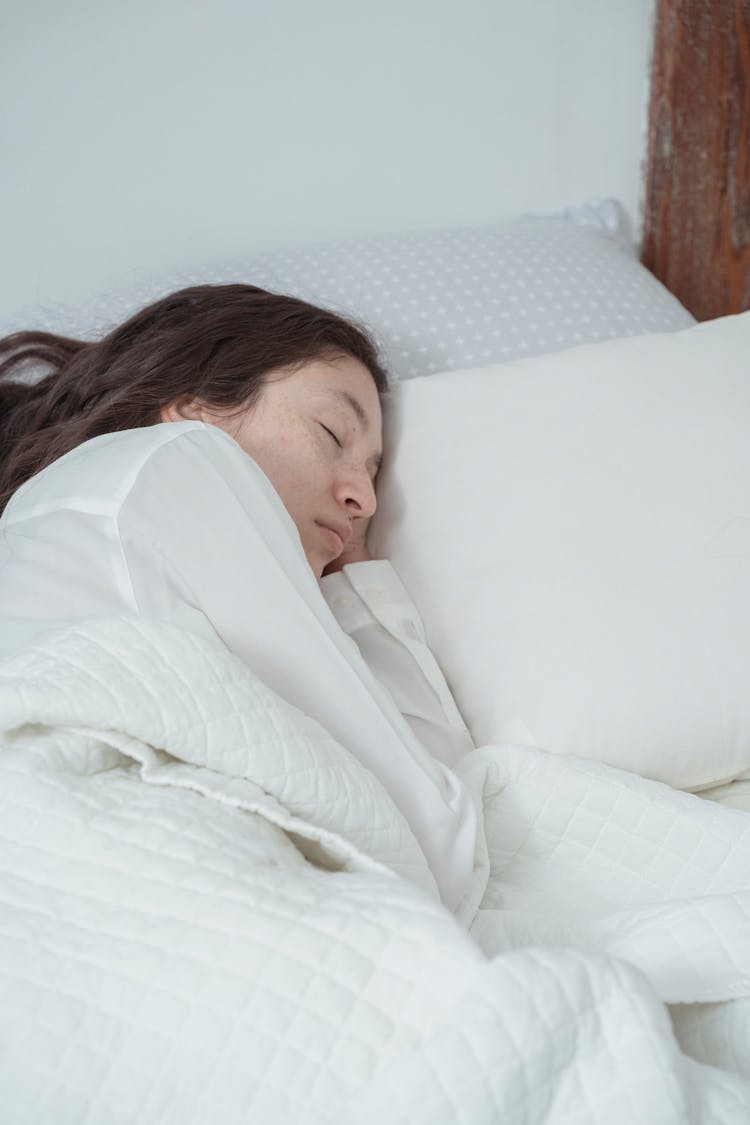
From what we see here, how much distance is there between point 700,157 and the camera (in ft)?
5.61

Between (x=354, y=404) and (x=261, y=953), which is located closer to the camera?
(x=261, y=953)

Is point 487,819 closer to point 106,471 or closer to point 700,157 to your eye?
point 106,471

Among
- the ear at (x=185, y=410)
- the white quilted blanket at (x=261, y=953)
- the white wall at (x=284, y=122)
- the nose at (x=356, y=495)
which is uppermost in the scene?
the white wall at (x=284, y=122)

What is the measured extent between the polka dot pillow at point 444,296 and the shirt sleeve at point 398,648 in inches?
12.8

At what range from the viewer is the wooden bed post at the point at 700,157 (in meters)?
1.68

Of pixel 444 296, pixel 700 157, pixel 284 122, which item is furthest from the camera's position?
pixel 700 157

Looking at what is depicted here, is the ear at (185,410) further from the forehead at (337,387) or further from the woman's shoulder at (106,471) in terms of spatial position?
the woman's shoulder at (106,471)

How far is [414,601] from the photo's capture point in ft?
3.85

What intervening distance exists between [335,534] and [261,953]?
67cm

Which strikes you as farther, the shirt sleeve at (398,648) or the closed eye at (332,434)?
the closed eye at (332,434)

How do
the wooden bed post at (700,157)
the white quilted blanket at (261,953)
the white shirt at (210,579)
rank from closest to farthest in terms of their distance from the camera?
the white quilted blanket at (261,953) → the white shirt at (210,579) → the wooden bed post at (700,157)

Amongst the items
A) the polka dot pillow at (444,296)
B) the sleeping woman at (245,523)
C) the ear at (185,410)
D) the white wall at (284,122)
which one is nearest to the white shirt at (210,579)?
the sleeping woman at (245,523)

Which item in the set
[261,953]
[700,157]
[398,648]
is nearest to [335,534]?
[398,648]

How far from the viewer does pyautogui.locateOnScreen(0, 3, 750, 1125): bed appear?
517 mm
